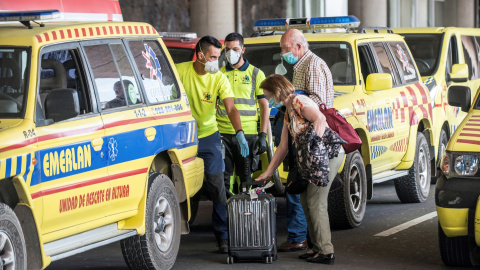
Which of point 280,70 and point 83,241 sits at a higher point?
point 280,70

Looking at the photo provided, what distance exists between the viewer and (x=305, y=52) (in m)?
9.16

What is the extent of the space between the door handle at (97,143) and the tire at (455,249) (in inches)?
104

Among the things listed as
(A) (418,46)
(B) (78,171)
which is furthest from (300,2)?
(B) (78,171)

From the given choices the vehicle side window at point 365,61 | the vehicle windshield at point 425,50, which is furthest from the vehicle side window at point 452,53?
the vehicle side window at point 365,61

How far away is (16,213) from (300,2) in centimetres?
2190

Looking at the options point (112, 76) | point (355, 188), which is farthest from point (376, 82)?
point (112, 76)

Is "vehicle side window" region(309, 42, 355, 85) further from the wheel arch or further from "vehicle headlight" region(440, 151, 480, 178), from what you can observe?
the wheel arch

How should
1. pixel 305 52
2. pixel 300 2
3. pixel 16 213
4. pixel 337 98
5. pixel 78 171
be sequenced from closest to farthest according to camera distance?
pixel 16 213 < pixel 78 171 < pixel 305 52 < pixel 337 98 < pixel 300 2

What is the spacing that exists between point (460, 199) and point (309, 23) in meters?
4.60

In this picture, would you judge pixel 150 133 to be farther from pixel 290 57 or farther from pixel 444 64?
pixel 444 64

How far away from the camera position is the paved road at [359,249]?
8578mm

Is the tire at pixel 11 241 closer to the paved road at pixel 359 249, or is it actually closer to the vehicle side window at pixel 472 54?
the paved road at pixel 359 249

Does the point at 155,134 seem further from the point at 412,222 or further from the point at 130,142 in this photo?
the point at 412,222

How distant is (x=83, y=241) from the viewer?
7141mm
